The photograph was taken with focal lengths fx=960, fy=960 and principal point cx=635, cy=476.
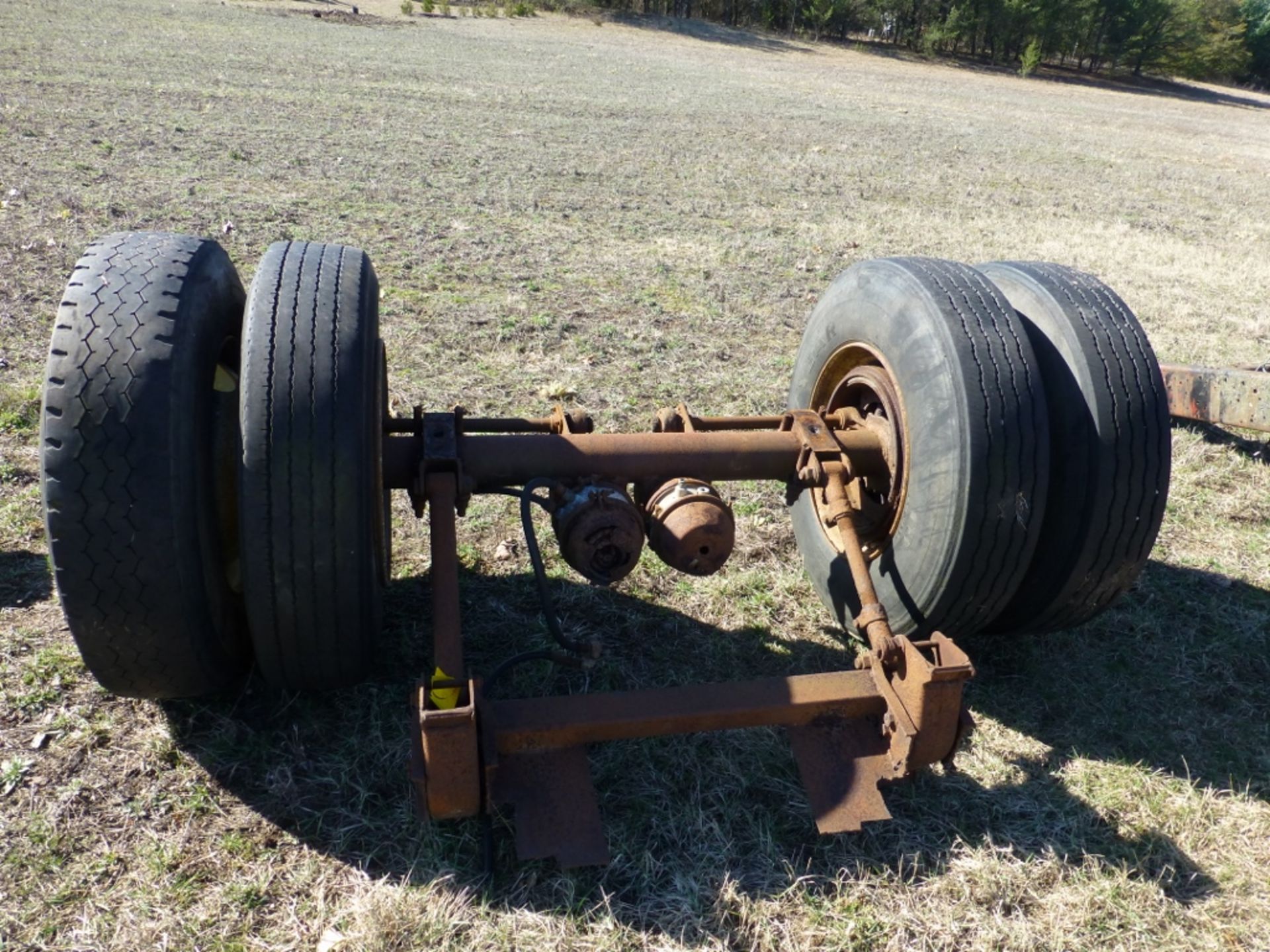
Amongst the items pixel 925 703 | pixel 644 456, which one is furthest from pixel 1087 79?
→ pixel 925 703

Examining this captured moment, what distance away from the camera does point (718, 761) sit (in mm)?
3061

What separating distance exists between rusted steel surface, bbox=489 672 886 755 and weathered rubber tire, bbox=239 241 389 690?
0.56 metres

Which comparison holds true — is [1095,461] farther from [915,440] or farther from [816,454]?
[816,454]

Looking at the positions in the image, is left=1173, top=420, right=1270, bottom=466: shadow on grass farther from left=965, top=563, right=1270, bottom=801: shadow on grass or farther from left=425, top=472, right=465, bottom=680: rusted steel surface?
left=425, top=472, right=465, bottom=680: rusted steel surface

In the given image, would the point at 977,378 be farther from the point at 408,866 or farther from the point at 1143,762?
the point at 408,866

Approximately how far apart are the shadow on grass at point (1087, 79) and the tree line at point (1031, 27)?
98cm

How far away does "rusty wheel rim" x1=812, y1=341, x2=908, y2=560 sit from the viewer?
11.0 feet

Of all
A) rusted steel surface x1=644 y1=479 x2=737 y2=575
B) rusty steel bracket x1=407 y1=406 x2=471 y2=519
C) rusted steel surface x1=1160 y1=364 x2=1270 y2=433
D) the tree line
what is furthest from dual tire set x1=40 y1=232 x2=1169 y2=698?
the tree line

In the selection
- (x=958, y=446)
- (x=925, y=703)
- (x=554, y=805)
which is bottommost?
(x=554, y=805)

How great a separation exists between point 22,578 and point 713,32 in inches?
1717

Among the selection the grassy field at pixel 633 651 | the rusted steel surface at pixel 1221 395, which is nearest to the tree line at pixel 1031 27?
the grassy field at pixel 633 651

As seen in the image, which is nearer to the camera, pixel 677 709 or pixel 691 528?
pixel 677 709

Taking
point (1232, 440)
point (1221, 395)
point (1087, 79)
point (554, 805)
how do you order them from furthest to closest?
point (1087, 79), point (1232, 440), point (1221, 395), point (554, 805)

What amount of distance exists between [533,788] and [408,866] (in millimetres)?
396
